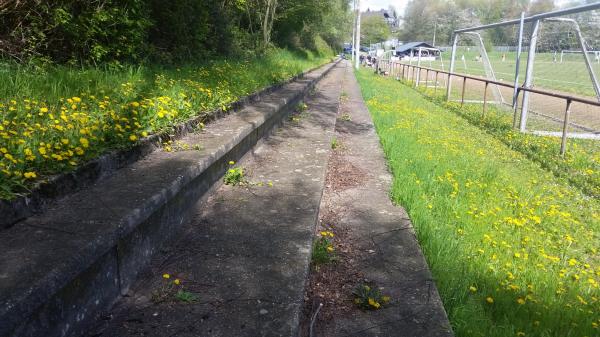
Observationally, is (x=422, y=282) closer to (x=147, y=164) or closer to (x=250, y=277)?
(x=250, y=277)

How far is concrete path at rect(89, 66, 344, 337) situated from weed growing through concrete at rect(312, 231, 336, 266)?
0.48ft

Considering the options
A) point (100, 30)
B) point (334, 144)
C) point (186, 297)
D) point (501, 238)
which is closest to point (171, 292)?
point (186, 297)

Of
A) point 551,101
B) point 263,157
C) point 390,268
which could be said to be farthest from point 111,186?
point 551,101

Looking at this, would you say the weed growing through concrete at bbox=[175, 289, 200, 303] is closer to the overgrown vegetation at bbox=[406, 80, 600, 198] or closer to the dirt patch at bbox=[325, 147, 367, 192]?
the dirt patch at bbox=[325, 147, 367, 192]

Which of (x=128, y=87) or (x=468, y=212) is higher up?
(x=128, y=87)

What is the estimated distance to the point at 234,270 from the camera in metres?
2.38

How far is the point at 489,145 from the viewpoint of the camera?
803 centimetres

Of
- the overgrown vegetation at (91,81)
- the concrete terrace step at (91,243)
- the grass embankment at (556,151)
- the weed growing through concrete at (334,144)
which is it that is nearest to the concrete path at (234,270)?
the concrete terrace step at (91,243)

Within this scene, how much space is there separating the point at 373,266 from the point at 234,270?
0.95 metres

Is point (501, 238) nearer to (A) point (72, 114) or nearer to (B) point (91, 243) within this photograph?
(B) point (91, 243)

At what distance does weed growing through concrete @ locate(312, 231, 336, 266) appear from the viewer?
2879 millimetres

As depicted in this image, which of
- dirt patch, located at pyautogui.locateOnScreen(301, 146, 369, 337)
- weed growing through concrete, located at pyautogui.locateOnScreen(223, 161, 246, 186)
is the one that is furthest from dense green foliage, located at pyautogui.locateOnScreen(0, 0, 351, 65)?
dirt patch, located at pyautogui.locateOnScreen(301, 146, 369, 337)

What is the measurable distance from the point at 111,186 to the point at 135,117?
0.95 m

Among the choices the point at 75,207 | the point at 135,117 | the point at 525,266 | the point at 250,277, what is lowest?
the point at 525,266
